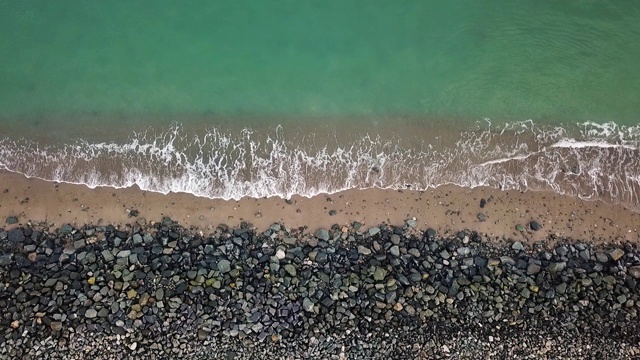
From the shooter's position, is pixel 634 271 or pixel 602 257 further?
pixel 602 257

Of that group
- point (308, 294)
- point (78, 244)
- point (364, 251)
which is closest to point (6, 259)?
point (78, 244)

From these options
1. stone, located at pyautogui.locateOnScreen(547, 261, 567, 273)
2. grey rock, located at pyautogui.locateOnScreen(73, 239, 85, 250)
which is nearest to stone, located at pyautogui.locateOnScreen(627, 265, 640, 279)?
stone, located at pyautogui.locateOnScreen(547, 261, 567, 273)

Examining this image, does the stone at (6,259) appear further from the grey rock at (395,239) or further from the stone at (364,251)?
the grey rock at (395,239)

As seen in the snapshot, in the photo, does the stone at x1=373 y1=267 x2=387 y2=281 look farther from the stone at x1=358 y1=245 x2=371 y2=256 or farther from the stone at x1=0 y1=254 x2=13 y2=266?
the stone at x1=0 y1=254 x2=13 y2=266

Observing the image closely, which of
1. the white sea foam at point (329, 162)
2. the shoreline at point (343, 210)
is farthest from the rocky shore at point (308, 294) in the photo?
the white sea foam at point (329, 162)

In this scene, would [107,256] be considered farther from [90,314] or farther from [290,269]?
[290,269]

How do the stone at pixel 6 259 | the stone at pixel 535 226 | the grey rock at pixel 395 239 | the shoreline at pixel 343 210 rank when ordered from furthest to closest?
the stone at pixel 535 226
the shoreline at pixel 343 210
the grey rock at pixel 395 239
the stone at pixel 6 259

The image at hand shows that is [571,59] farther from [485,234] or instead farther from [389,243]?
[389,243]
